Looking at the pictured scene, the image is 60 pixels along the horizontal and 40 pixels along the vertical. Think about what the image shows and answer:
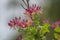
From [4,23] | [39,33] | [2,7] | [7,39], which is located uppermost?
[2,7]

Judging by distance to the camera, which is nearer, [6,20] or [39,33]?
[39,33]

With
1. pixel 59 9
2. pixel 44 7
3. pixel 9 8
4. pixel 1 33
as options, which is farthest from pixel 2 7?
pixel 59 9

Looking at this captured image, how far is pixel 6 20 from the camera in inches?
56.6

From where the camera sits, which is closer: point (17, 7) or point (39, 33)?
point (39, 33)

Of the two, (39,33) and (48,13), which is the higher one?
(48,13)

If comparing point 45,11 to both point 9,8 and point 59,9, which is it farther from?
A: point 9,8

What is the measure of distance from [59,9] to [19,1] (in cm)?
37

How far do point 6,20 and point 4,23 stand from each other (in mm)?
34

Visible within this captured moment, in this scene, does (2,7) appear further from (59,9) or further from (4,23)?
(59,9)

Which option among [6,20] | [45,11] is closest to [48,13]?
[45,11]

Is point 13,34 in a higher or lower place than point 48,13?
lower

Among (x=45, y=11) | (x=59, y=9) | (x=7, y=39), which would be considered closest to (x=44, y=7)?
(x=45, y=11)

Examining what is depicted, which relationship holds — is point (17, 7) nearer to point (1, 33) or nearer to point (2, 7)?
point (2, 7)

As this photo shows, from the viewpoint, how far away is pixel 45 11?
143 centimetres
